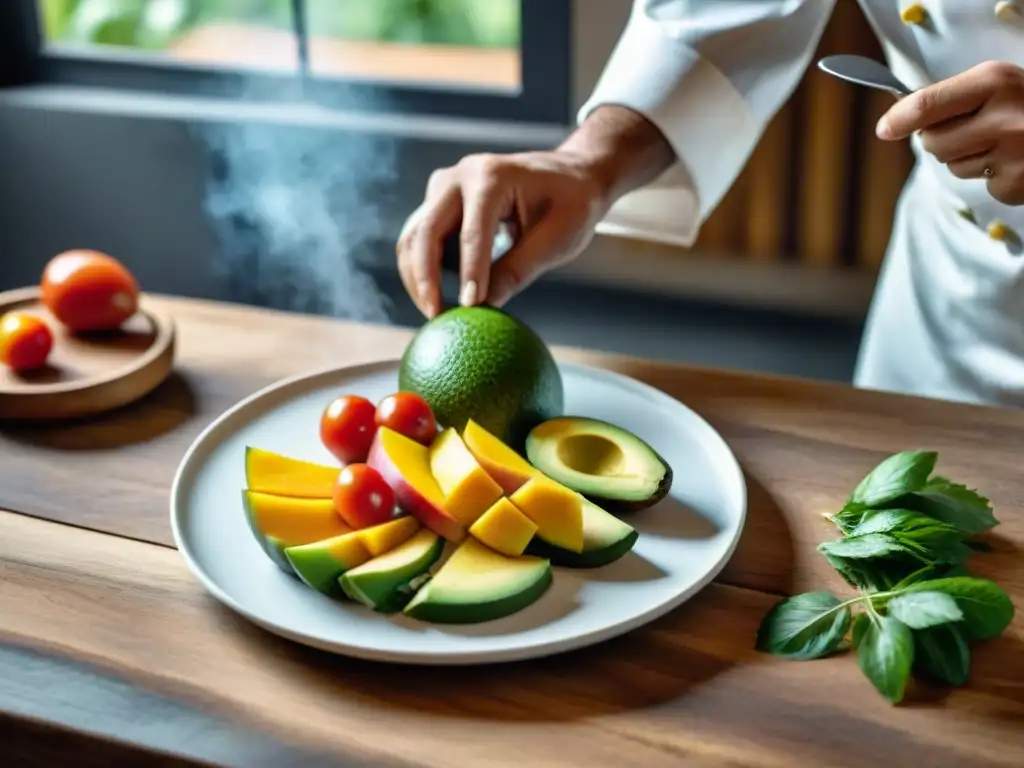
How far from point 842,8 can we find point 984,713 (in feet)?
5.62

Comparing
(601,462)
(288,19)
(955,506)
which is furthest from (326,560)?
(288,19)

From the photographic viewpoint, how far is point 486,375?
1.03 metres

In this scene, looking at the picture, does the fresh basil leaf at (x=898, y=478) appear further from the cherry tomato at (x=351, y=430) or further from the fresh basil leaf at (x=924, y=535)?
the cherry tomato at (x=351, y=430)

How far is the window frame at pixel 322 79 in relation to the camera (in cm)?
249

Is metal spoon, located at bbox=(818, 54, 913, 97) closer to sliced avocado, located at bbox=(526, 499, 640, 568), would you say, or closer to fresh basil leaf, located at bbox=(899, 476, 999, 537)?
fresh basil leaf, located at bbox=(899, 476, 999, 537)

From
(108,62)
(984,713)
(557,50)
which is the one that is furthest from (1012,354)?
(108,62)

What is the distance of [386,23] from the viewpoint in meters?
2.75

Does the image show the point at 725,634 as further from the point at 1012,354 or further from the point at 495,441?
the point at 1012,354

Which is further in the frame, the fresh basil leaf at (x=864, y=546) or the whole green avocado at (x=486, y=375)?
the whole green avocado at (x=486, y=375)

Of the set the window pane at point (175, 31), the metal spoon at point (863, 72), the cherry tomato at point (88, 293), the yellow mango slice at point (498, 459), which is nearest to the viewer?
the yellow mango slice at point (498, 459)

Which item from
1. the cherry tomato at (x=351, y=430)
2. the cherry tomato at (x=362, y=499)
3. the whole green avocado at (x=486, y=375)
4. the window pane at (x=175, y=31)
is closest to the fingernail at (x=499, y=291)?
the whole green avocado at (x=486, y=375)


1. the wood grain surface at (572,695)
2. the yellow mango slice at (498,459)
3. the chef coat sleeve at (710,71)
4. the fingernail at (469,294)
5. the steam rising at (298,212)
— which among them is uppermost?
the chef coat sleeve at (710,71)

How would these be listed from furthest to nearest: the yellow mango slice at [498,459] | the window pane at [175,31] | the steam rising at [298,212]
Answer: the window pane at [175,31], the steam rising at [298,212], the yellow mango slice at [498,459]

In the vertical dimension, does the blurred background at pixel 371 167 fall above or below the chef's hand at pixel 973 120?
below
